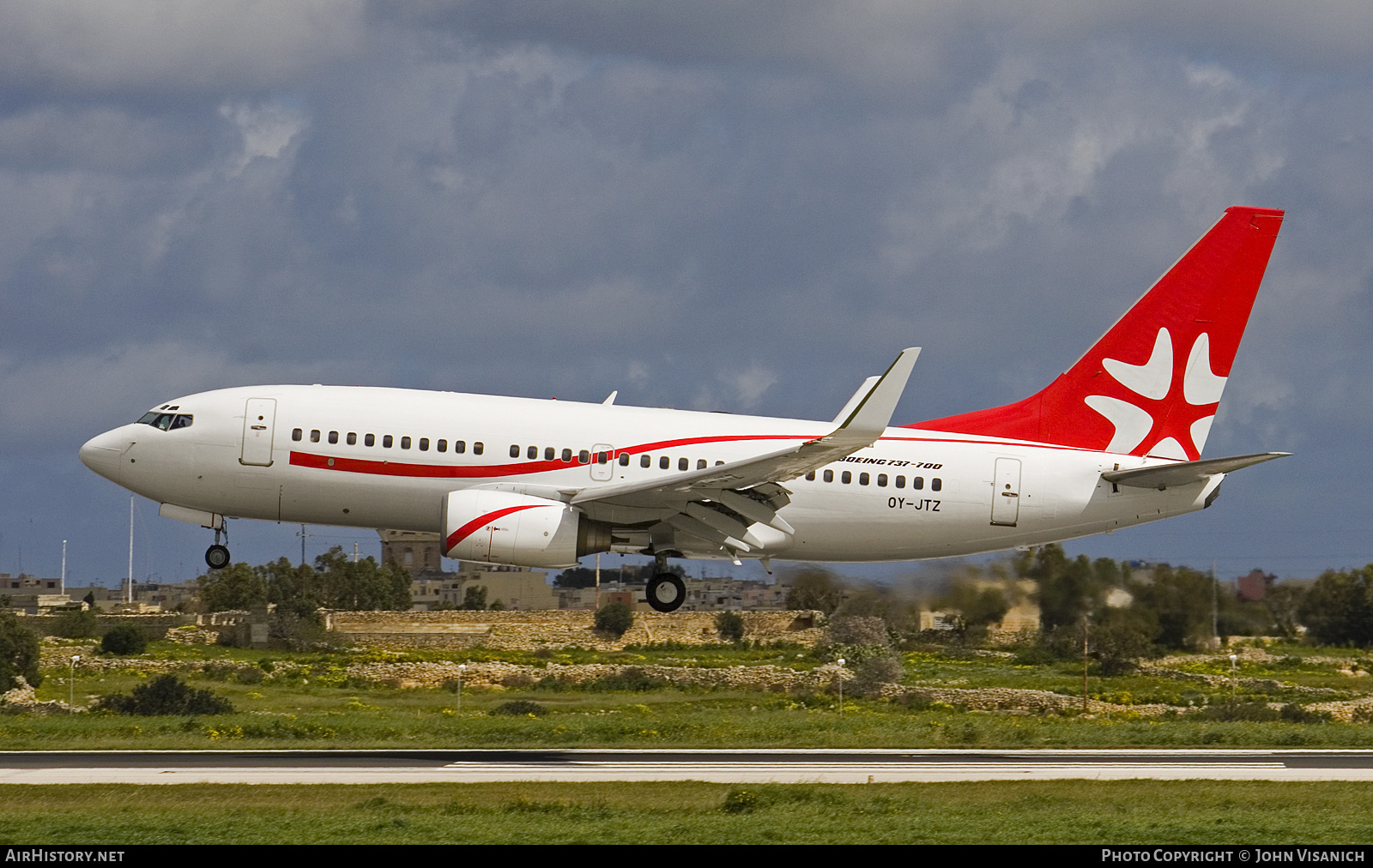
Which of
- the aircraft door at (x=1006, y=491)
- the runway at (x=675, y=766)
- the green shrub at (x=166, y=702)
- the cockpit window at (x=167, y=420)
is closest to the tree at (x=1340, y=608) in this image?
the runway at (x=675, y=766)

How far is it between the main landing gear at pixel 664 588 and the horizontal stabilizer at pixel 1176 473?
33.9 ft

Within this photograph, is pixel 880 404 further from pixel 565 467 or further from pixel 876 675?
pixel 876 675

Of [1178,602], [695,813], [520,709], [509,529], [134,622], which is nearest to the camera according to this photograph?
[695,813]

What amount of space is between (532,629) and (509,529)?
50864 mm

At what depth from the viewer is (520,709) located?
52.8 metres

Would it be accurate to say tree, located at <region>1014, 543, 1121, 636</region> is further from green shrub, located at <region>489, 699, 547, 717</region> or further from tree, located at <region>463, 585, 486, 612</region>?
tree, located at <region>463, 585, 486, 612</region>

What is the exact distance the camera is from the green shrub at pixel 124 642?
79.7m

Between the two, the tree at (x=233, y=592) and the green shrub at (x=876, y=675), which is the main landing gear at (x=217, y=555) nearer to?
the green shrub at (x=876, y=675)

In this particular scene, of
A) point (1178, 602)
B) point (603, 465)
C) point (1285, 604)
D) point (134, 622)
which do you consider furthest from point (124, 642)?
point (1285, 604)

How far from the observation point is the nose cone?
3744 centimetres

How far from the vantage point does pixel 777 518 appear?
36.7 meters

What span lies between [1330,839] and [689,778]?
44.2 feet
